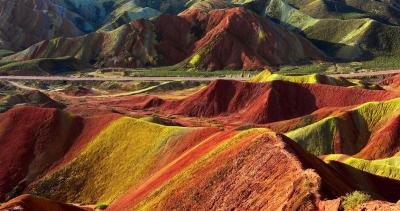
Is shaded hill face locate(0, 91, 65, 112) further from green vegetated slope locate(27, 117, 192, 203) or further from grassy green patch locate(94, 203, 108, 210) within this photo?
grassy green patch locate(94, 203, 108, 210)

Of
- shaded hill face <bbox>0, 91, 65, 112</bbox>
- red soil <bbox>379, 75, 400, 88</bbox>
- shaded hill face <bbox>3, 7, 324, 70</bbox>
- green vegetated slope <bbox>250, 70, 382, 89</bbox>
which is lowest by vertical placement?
shaded hill face <bbox>3, 7, 324, 70</bbox>

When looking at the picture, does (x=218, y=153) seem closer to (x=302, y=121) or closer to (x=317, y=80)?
(x=302, y=121)

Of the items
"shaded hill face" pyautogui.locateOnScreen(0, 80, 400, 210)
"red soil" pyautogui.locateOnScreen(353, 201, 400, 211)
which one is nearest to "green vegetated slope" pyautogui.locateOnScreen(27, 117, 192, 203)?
"shaded hill face" pyautogui.locateOnScreen(0, 80, 400, 210)

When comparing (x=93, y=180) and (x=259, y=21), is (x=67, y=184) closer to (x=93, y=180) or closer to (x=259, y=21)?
(x=93, y=180)

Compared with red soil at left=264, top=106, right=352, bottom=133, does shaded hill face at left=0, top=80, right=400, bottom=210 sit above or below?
above

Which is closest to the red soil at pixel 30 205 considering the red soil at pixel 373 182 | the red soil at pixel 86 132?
the red soil at pixel 86 132

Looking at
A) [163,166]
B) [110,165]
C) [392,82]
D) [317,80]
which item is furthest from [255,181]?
[392,82]

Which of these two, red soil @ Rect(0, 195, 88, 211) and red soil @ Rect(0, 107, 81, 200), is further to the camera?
red soil @ Rect(0, 107, 81, 200)

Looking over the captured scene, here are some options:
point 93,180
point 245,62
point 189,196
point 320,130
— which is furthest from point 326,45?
point 189,196
